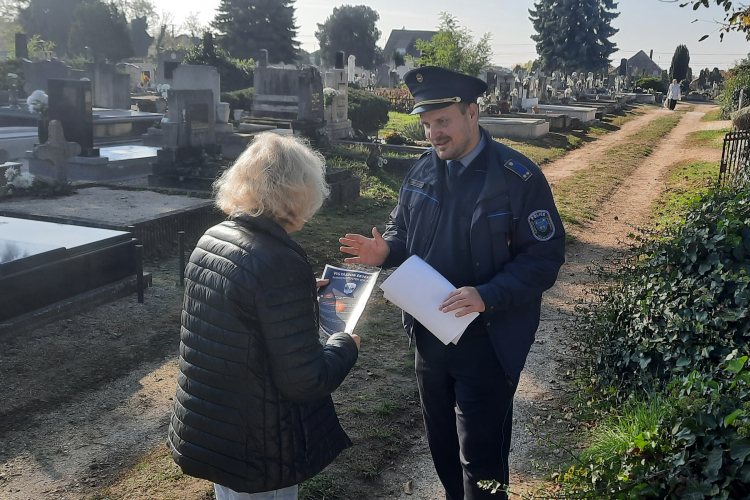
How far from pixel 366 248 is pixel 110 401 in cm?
258

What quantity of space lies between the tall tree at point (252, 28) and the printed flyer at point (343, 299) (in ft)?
180

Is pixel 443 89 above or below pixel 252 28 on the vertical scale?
below

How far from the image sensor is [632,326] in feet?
13.7

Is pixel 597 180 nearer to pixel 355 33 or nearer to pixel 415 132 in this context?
pixel 415 132

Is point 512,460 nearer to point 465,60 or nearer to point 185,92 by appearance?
point 185,92

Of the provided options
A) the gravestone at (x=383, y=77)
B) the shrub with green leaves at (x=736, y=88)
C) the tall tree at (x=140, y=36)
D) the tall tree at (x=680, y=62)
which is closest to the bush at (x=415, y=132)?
the shrub with green leaves at (x=736, y=88)

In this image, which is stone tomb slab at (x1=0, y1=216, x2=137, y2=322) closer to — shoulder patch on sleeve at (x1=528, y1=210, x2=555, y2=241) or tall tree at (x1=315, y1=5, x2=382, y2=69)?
shoulder patch on sleeve at (x1=528, y1=210, x2=555, y2=241)

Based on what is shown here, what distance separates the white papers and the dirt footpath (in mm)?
907

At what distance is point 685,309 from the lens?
3826 mm

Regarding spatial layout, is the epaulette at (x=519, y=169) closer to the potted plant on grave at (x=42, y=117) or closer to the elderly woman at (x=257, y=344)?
the elderly woman at (x=257, y=344)

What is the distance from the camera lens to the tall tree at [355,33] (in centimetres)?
7994

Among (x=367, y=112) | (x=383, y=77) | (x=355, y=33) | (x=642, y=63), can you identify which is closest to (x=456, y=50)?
(x=367, y=112)

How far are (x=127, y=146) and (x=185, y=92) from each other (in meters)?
4.77

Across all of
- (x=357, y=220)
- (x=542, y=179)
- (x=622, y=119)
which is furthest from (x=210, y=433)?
(x=622, y=119)
